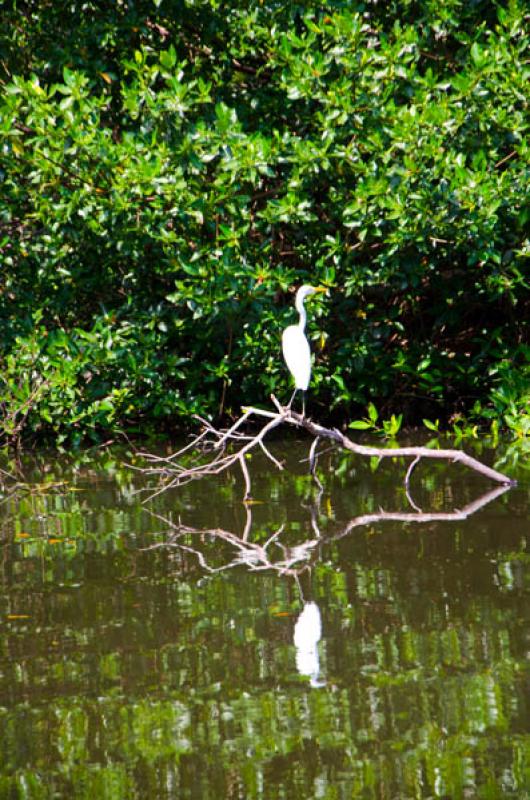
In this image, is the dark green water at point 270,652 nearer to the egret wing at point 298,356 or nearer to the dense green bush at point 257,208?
the egret wing at point 298,356

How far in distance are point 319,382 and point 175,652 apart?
5.08 meters

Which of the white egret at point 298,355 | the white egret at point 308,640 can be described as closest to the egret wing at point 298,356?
the white egret at point 298,355

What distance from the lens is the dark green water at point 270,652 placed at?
3.13 m

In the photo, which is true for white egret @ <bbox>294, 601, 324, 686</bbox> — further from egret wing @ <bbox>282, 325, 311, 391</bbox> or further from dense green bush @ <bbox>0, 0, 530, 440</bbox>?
dense green bush @ <bbox>0, 0, 530, 440</bbox>

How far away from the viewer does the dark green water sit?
123 inches

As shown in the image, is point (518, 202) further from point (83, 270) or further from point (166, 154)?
point (83, 270)

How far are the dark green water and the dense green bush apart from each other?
94.9 inches

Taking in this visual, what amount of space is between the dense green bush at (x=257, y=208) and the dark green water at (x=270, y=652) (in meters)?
2.41

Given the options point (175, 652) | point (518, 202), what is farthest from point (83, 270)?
point (175, 652)

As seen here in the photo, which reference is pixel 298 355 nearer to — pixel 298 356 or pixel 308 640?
pixel 298 356

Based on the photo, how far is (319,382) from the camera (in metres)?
8.95

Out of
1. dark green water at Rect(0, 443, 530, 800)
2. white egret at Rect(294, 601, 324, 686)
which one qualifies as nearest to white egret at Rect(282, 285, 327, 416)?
dark green water at Rect(0, 443, 530, 800)

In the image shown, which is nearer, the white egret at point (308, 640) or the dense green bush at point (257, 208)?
the white egret at point (308, 640)

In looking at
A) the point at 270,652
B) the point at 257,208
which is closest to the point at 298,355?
the point at 257,208
